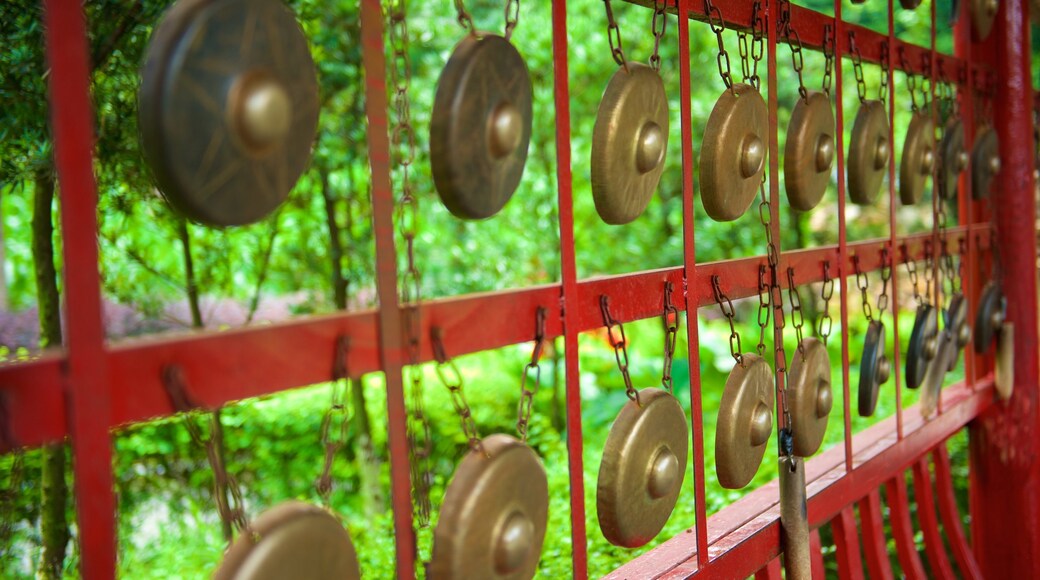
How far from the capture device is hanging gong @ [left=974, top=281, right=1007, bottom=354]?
9.57 ft

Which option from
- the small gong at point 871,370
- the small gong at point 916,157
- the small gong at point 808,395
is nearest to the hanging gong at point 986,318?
the small gong at point 916,157

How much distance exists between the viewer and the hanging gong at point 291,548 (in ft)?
3.00

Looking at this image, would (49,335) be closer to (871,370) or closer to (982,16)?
(871,370)

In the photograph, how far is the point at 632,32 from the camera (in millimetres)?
4582

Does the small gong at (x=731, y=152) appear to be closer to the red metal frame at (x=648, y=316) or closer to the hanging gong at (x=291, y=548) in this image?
the red metal frame at (x=648, y=316)

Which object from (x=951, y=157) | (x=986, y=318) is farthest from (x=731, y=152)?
(x=986, y=318)

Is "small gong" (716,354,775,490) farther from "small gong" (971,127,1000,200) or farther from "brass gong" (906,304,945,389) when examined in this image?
"small gong" (971,127,1000,200)

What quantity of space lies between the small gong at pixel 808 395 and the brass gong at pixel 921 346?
2.04 feet

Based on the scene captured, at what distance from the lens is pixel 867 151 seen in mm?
2143

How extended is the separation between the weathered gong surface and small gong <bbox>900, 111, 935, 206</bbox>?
1.86 m

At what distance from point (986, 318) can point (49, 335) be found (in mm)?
2638

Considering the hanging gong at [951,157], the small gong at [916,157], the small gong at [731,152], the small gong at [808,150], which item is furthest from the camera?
the hanging gong at [951,157]

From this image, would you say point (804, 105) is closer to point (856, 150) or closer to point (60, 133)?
point (856, 150)

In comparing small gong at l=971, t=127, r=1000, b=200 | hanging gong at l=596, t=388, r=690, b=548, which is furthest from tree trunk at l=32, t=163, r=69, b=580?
small gong at l=971, t=127, r=1000, b=200
